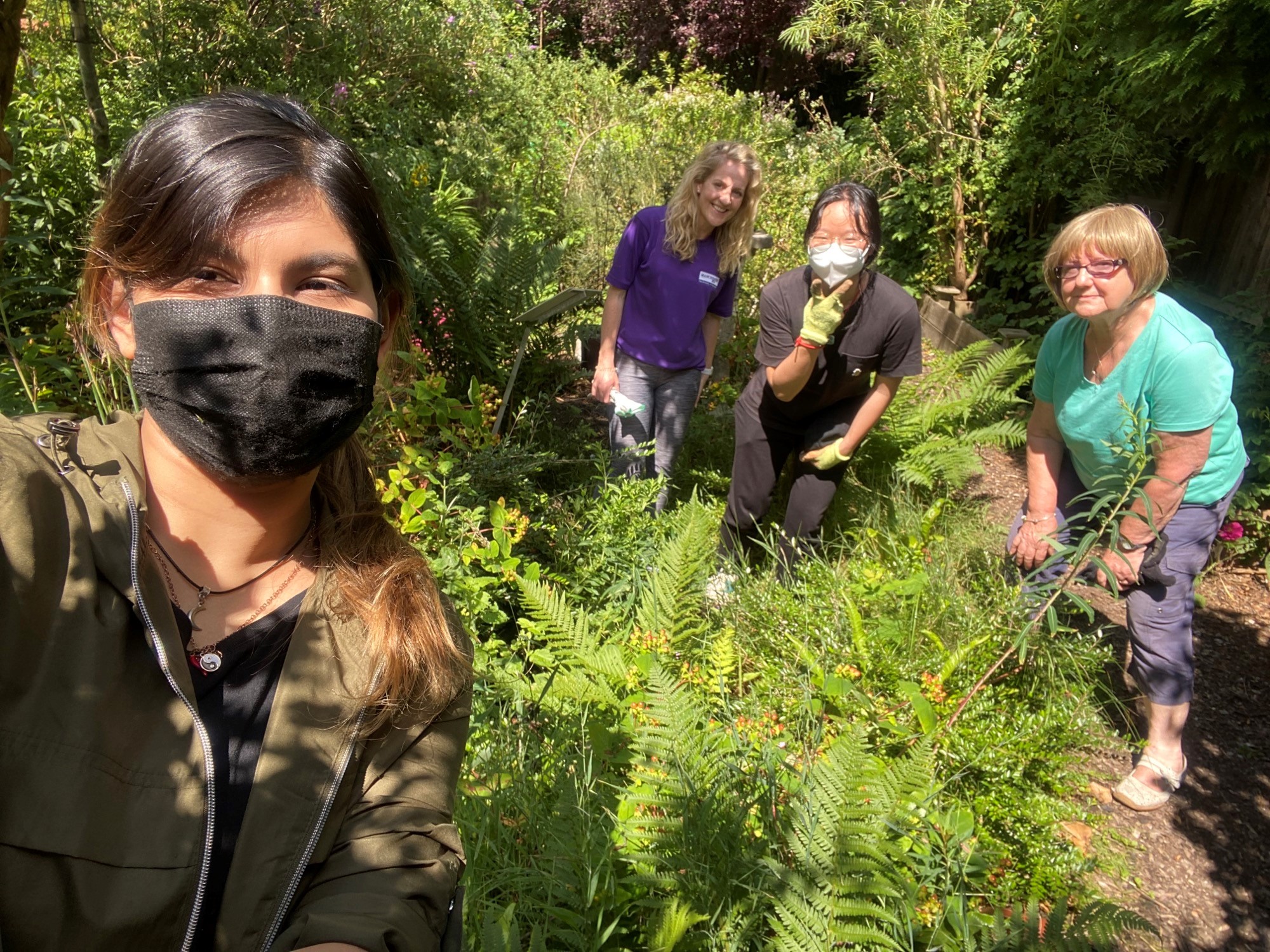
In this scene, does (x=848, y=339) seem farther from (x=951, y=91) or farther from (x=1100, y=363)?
(x=951, y=91)

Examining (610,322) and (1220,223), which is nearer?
(610,322)

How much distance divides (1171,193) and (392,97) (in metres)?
7.23

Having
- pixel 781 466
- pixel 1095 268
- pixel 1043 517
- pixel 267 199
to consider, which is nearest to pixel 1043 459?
pixel 1043 517

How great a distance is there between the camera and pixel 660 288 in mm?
4309

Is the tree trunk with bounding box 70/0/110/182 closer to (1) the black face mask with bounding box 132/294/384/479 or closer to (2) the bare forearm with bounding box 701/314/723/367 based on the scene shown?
(2) the bare forearm with bounding box 701/314/723/367

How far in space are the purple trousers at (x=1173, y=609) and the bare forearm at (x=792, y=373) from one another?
3.76 feet

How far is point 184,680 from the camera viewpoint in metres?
1.08

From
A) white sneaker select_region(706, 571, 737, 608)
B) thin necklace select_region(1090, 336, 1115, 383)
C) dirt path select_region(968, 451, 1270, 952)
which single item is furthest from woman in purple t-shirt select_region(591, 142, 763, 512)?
dirt path select_region(968, 451, 1270, 952)

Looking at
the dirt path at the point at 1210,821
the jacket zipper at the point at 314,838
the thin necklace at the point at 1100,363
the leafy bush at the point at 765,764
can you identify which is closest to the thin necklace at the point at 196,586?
the jacket zipper at the point at 314,838

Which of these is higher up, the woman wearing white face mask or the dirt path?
the woman wearing white face mask

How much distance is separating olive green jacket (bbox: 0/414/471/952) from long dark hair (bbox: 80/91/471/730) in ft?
0.18

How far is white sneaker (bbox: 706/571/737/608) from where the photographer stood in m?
4.12

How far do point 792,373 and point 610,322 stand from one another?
1.05 meters

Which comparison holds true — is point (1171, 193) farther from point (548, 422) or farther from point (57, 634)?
point (57, 634)
